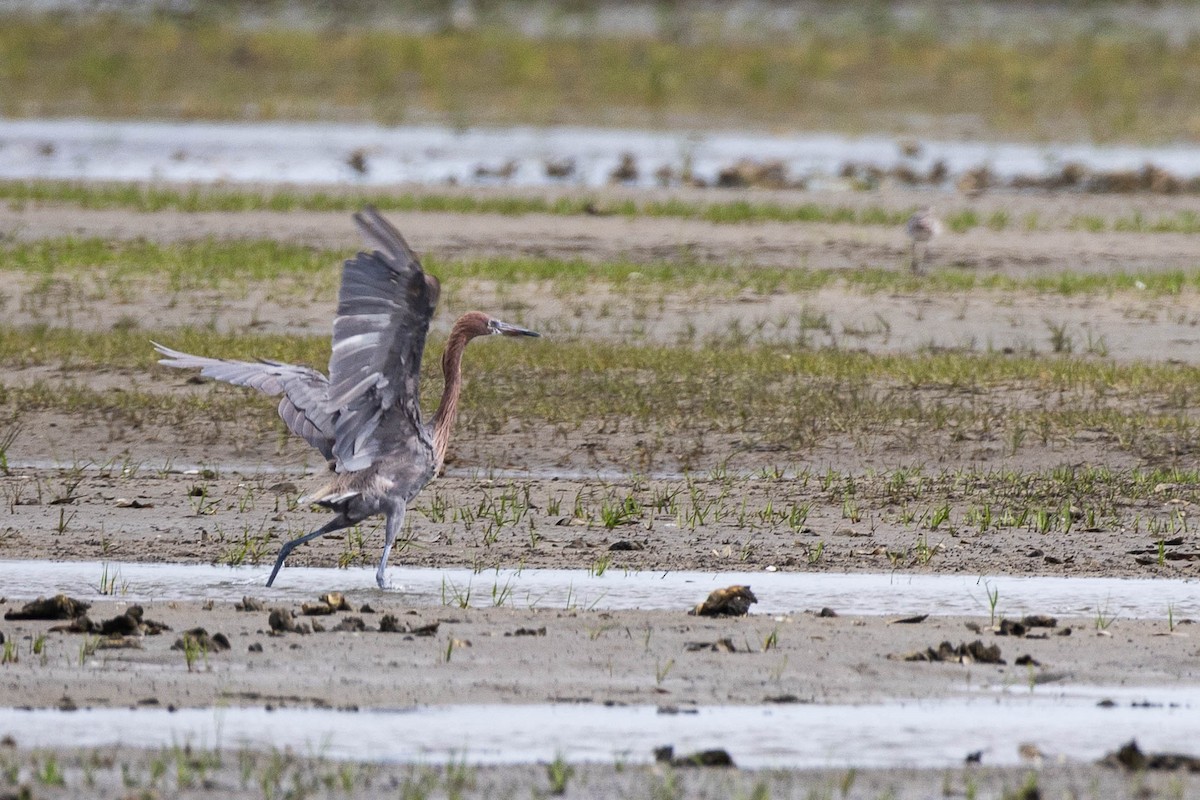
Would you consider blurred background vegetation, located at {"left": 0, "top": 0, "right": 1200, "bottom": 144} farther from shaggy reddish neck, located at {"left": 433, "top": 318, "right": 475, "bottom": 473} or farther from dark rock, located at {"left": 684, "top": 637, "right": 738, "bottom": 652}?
dark rock, located at {"left": 684, "top": 637, "right": 738, "bottom": 652}

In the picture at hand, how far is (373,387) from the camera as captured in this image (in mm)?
7539

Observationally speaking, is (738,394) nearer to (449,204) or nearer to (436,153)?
(449,204)

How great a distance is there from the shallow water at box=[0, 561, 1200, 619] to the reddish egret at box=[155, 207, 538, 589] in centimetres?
25

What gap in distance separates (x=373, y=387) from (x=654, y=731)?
209 centimetres

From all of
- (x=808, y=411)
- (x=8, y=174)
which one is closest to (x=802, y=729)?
(x=808, y=411)

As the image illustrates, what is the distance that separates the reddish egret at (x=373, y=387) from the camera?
711 centimetres

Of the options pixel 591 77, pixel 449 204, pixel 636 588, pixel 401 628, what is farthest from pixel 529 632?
pixel 591 77

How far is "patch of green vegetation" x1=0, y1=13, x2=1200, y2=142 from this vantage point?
30578mm

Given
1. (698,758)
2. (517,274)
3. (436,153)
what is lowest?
(698,758)

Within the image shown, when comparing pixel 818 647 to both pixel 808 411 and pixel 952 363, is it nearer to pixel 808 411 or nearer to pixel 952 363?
pixel 808 411

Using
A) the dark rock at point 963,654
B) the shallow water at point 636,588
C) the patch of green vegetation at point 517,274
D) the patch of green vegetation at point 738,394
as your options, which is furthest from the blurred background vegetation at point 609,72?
the dark rock at point 963,654

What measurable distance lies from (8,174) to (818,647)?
1804 centimetres

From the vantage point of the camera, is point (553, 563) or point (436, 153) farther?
point (436, 153)

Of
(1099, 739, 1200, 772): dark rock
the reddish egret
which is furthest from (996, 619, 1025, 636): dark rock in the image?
the reddish egret
